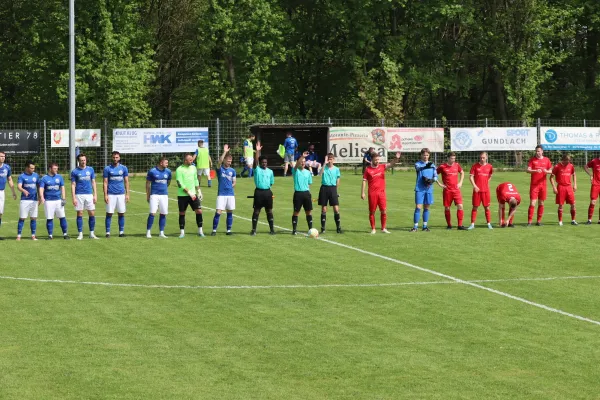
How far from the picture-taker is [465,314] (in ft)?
55.9

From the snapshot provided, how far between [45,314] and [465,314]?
6513mm

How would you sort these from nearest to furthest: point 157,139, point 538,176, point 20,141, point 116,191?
point 116,191 < point 538,176 < point 20,141 < point 157,139

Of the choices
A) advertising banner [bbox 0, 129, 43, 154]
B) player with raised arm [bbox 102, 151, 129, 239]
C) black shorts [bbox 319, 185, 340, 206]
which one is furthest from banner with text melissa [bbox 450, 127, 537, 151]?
player with raised arm [bbox 102, 151, 129, 239]

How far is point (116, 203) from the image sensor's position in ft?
89.3

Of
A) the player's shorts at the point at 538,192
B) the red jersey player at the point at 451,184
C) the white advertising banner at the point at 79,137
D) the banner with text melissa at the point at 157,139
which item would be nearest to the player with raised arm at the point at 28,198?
the red jersey player at the point at 451,184

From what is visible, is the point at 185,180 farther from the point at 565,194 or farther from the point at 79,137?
the point at 79,137

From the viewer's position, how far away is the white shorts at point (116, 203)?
2721cm

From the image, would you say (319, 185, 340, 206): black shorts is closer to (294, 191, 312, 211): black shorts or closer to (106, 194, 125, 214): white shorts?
(294, 191, 312, 211): black shorts

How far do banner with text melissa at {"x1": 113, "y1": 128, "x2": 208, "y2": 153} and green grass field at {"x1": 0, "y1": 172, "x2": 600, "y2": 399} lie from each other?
2218cm

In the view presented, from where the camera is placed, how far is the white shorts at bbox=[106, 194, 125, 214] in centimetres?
2721

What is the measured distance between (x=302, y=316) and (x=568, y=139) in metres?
40.6

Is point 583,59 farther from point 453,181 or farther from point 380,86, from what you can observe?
point 453,181

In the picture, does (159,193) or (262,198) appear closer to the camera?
(159,193)

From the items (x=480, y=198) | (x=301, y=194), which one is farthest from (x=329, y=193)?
(x=480, y=198)
